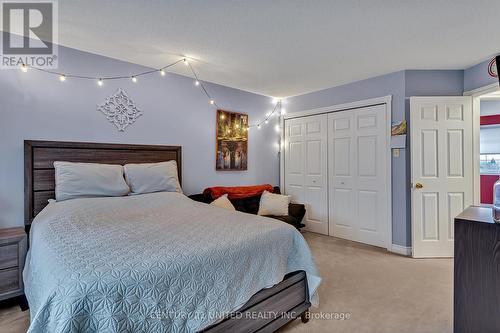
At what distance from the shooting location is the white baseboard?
3.23 m

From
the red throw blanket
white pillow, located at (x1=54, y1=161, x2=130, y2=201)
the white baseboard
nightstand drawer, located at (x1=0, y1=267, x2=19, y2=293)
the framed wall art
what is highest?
the framed wall art

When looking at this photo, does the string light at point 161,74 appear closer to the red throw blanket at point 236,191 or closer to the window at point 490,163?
the red throw blanket at point 236,191

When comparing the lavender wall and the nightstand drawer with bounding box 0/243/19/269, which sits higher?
the lavender wall

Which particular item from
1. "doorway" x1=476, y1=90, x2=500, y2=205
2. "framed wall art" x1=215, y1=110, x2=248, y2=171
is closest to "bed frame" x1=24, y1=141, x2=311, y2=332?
"framed wall art" x1=215, y1=110, x2=248, y2=171

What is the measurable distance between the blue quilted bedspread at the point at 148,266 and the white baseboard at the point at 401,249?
2.03 meters

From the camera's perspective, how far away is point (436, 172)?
318 centimetres

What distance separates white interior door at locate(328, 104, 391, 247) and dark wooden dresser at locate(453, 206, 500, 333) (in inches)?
81.7

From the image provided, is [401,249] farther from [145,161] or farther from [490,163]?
[490,163]

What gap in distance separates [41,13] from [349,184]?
13.0 feet

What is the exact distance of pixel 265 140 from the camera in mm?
4551

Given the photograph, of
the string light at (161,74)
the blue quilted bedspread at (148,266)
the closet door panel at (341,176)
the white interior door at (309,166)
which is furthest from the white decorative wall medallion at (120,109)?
the closet door panel at (341,176)

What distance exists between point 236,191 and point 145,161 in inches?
52.9

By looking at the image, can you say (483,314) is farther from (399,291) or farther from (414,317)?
(399,291)

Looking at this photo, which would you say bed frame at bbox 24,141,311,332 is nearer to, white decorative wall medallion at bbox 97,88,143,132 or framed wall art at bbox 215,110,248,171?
white decorative wall medallion at bbox 97,88,143,132
